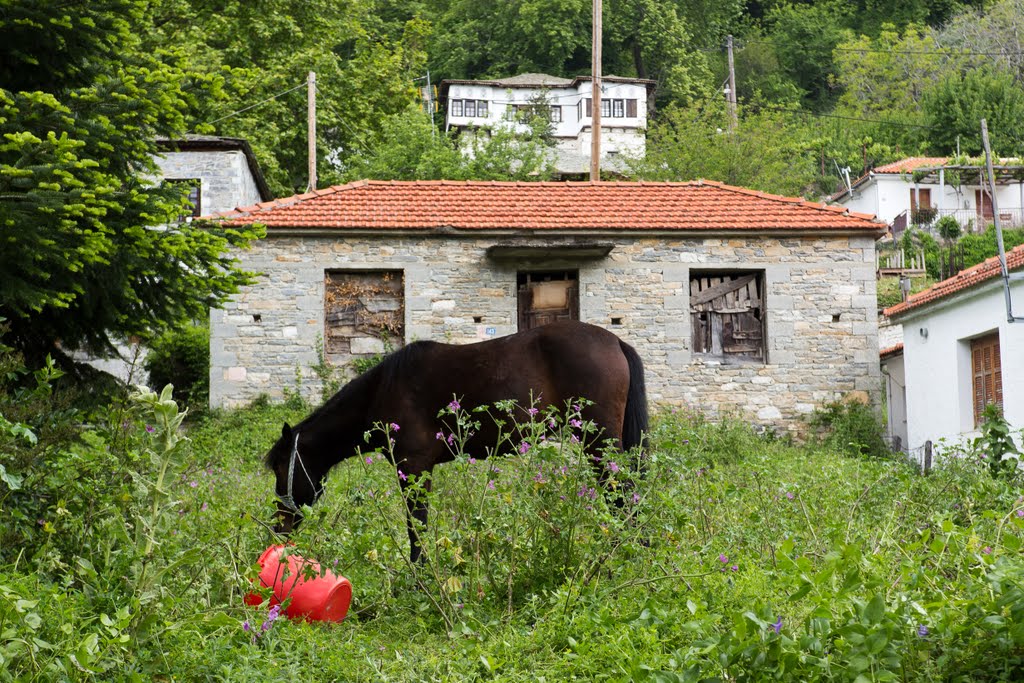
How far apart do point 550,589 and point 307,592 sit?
50.3 inches

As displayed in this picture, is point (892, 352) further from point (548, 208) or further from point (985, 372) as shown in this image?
point (548, 208)

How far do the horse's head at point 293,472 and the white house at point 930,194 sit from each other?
3540cm

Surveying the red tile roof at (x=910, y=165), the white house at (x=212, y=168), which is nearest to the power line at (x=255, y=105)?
the white house at (x=212, y=168)

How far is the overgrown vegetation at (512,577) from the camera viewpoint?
3.94m

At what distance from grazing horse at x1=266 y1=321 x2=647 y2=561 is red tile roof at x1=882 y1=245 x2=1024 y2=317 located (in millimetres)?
9198

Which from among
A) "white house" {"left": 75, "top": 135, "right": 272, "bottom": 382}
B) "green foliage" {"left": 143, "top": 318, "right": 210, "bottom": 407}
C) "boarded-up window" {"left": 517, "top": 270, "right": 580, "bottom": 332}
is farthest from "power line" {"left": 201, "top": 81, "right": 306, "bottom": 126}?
"boarded-up window" {"left": 517, "top": 270, "right": 580, "bottom": 332}

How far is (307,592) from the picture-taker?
586 centimetres

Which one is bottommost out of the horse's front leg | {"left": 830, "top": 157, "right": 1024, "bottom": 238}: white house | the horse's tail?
the horse's front leg

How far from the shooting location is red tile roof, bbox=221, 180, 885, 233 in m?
18.3

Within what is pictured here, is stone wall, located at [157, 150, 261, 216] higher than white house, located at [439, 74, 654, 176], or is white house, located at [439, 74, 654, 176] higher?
white house, located at [439, 74, 654, 176]

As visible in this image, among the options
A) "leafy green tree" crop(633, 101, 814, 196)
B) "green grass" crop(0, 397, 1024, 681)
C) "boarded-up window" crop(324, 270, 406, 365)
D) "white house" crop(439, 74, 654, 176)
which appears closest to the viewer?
"green grass" crop(0, 397, 1024, 681)

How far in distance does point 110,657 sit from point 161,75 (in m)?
5.02

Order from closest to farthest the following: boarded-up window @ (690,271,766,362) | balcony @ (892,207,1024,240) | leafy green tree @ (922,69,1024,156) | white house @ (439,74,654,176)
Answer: boarded-up window @ (690,271,766,362) < balcony @ (892,207,1024,240) < leafy green tree @ (922,69,1024,156) < white house @ (439,74,654,176)

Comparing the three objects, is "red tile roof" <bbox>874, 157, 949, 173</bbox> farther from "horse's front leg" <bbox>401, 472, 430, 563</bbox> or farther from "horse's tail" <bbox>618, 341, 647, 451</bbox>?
"horse's front leg" <bbox>401, 472, 430, 563</bbox>
